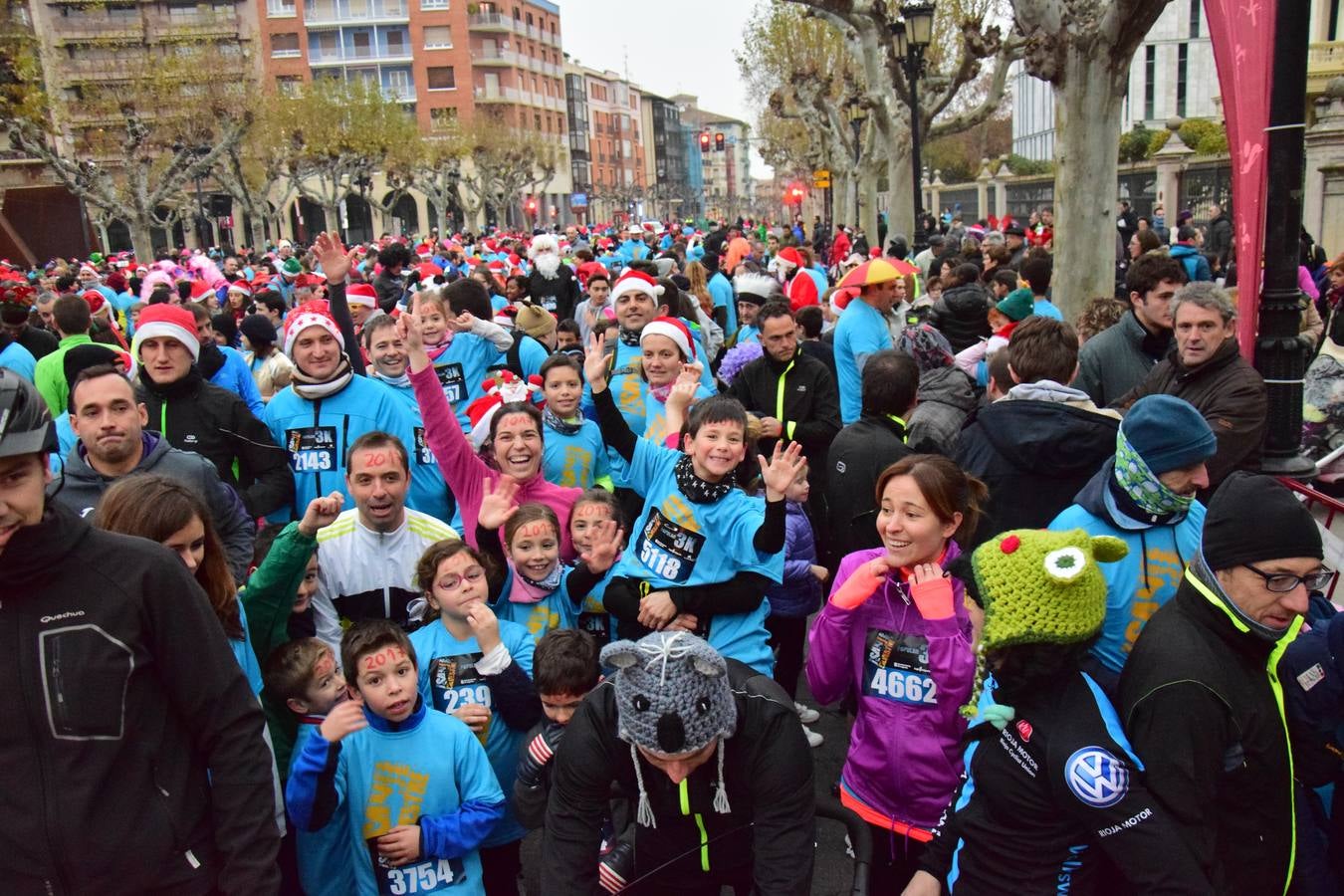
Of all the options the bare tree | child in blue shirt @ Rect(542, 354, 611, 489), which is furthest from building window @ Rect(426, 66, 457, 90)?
child in blue shirt @ Rect(542, 354, 611, 489)

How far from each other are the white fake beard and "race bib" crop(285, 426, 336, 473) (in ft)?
21.3

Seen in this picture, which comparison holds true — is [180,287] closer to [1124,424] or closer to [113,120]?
[1124,424]

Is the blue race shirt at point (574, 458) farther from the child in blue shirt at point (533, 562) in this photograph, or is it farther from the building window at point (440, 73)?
the building window at point (440, 73)

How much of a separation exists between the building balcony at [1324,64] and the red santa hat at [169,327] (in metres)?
21.9

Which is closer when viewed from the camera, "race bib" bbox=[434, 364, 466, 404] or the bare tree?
"race bib" bbox=[434, 364, 466, 404]

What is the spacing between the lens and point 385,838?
10.1ft

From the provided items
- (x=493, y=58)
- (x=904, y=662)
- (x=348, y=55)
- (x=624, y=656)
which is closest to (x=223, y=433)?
(x=624, y=656)

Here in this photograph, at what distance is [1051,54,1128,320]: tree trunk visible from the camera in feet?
30.9

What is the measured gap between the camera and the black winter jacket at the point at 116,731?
82.6 inches

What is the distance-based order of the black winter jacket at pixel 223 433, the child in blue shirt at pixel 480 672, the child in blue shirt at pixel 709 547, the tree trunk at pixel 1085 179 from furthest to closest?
the tree trunk at pixel 1085 179
the black winter jacket at pixel 223 433
the child in blue shirt at pixel 709 547
the child in blue shirt at pixel 480 672

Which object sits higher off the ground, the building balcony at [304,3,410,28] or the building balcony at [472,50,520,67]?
the building balcony at [304,3,410,28]

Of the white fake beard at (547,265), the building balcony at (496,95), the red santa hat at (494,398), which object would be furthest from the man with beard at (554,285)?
the building balcony at (496,95)

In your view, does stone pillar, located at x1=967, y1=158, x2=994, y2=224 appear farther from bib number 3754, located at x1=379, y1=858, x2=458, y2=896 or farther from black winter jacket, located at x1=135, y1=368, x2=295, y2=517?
bib number 3754, located at x1=379, y1=858, x2=458, y2=896

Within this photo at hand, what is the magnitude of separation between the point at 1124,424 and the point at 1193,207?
22248mm
